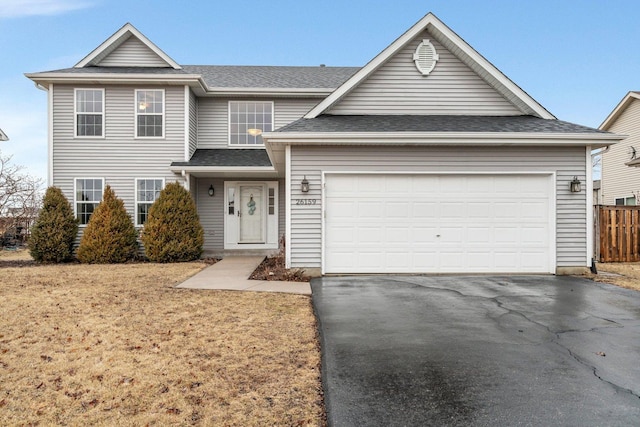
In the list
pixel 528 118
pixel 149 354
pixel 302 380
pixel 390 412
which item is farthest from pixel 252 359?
pixel 528 118

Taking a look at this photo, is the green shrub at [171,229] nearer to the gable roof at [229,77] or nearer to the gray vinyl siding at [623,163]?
the gable roof at [229,77]

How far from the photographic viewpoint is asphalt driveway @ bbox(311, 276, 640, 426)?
2988 mm

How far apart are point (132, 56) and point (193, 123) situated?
307cm

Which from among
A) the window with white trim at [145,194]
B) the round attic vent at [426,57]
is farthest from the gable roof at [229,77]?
the round attic vent at [426,57]

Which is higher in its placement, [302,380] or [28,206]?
[28,206]

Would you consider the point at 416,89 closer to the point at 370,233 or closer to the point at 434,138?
the point at 434,138

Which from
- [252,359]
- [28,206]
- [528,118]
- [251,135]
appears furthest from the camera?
[28,206]

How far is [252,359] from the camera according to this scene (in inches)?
160

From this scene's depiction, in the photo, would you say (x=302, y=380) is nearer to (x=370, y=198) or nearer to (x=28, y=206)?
(x=370, y=198)

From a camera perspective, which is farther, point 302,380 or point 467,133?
point 467,133

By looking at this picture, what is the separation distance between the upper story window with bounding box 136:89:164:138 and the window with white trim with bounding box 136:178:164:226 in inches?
59.5

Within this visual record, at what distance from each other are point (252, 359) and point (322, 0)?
20.5 metres

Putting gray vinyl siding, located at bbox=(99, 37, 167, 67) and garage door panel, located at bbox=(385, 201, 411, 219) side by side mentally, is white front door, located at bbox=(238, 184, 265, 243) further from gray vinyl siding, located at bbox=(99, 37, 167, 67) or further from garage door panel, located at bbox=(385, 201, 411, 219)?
garage door panel, located at bbox=(385, 201, 411, 219)

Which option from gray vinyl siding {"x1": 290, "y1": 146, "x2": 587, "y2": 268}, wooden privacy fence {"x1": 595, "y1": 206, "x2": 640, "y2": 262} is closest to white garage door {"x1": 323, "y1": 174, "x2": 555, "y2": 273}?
gray vinyl siding {"x1": 290, "y1": 146, "x2": 587, "y2": 268}
